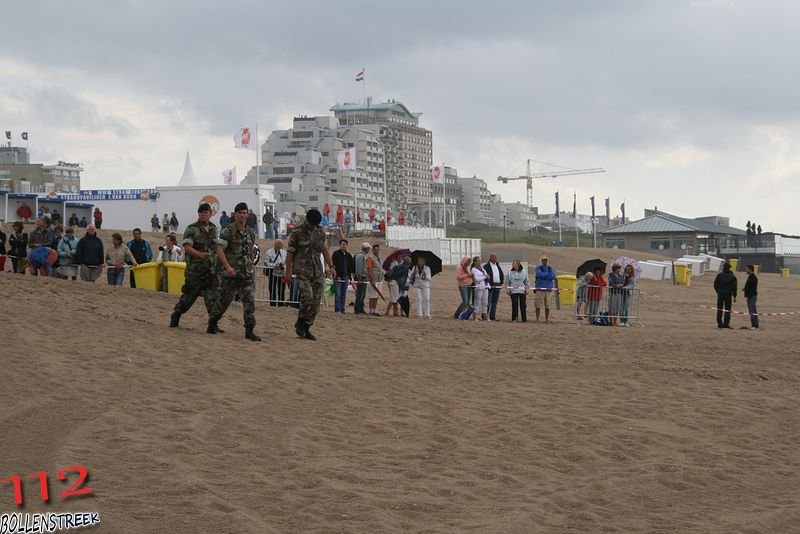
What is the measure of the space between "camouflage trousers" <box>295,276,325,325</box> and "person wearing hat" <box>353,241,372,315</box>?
691cm

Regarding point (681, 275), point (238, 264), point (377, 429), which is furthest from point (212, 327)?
point (681, 275)

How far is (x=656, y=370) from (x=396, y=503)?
8584 mm

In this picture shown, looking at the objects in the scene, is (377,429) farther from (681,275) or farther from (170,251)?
(681,275)

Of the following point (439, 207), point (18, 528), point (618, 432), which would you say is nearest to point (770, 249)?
point (618, 432)

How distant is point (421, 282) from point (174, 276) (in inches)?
220

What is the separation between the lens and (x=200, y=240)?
14.1m

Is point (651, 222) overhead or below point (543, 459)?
overhead

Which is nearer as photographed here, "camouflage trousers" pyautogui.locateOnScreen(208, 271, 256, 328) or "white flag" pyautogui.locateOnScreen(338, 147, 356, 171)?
"camouflage trousers" pyautogui.locateOnScreen(208, 271, 256, 328)

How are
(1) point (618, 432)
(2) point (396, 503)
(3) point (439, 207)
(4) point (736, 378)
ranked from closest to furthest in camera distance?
(2) point (396, 503), (1) point (618, 432), (4) point (736, 378), (3) point (439, 207)

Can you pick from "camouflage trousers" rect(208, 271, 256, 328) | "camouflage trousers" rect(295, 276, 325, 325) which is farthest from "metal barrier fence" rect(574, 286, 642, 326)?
"camouflage trousers" rect(208, 271, 256, 328)

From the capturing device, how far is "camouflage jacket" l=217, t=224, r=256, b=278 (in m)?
13.4

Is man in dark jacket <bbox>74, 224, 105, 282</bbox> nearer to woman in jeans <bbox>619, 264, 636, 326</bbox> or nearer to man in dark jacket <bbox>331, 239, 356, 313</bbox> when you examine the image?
man in dark jacket <bbox>331, 239, 356, 313</bbox>

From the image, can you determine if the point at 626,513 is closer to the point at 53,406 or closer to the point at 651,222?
the point at 53,406

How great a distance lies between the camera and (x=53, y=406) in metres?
8.70
